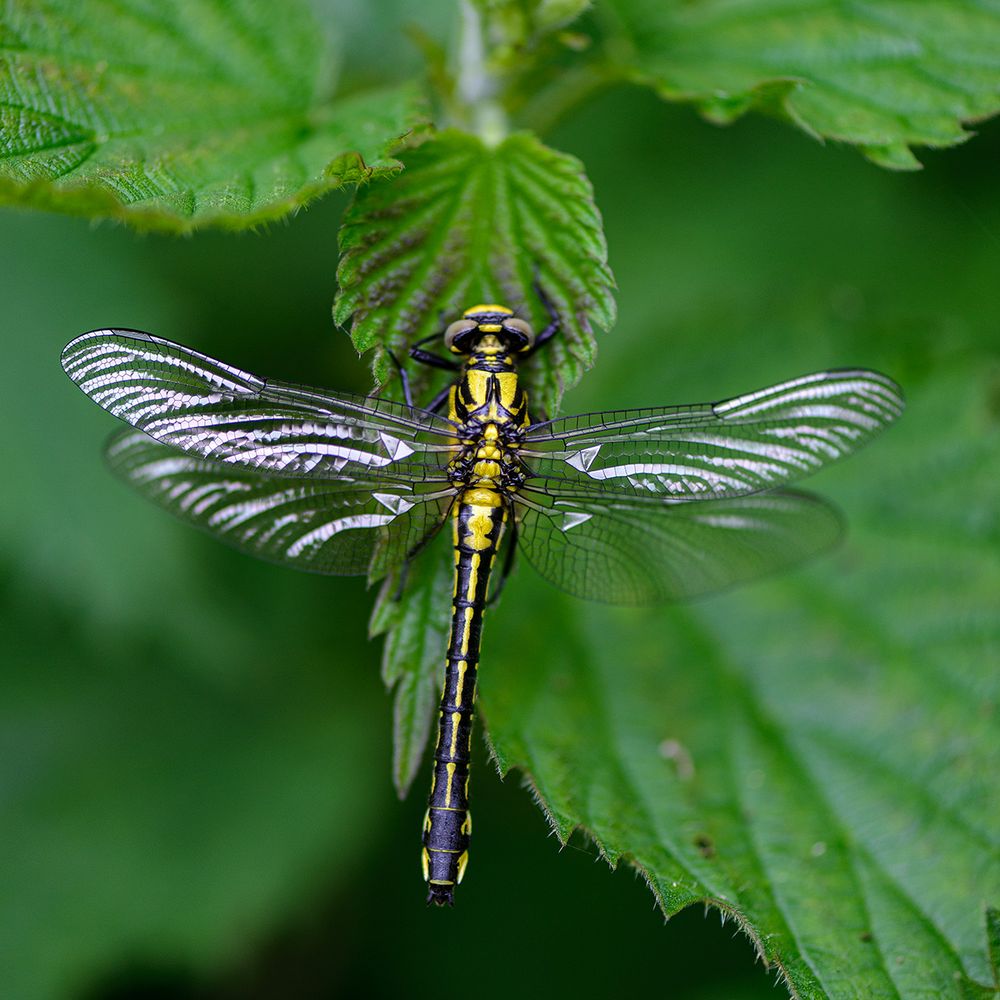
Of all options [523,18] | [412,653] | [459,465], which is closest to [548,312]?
[459,465]

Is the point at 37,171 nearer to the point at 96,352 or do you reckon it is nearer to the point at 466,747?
the point at 96,352

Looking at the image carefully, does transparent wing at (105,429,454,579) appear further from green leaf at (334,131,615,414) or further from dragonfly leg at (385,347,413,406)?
green leaf at (334,131,615,414)

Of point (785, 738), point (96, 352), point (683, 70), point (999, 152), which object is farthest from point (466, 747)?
point (999, 152)

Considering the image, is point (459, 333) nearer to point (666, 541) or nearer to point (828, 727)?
point (666, 541)

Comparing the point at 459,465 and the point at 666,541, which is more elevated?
the point at 459,465

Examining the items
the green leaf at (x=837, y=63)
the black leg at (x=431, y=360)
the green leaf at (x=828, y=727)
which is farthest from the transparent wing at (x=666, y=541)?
the green leaf at (x=837, y=63)

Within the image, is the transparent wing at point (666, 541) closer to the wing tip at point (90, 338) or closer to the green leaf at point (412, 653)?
the green leaf at point (412, 653)
